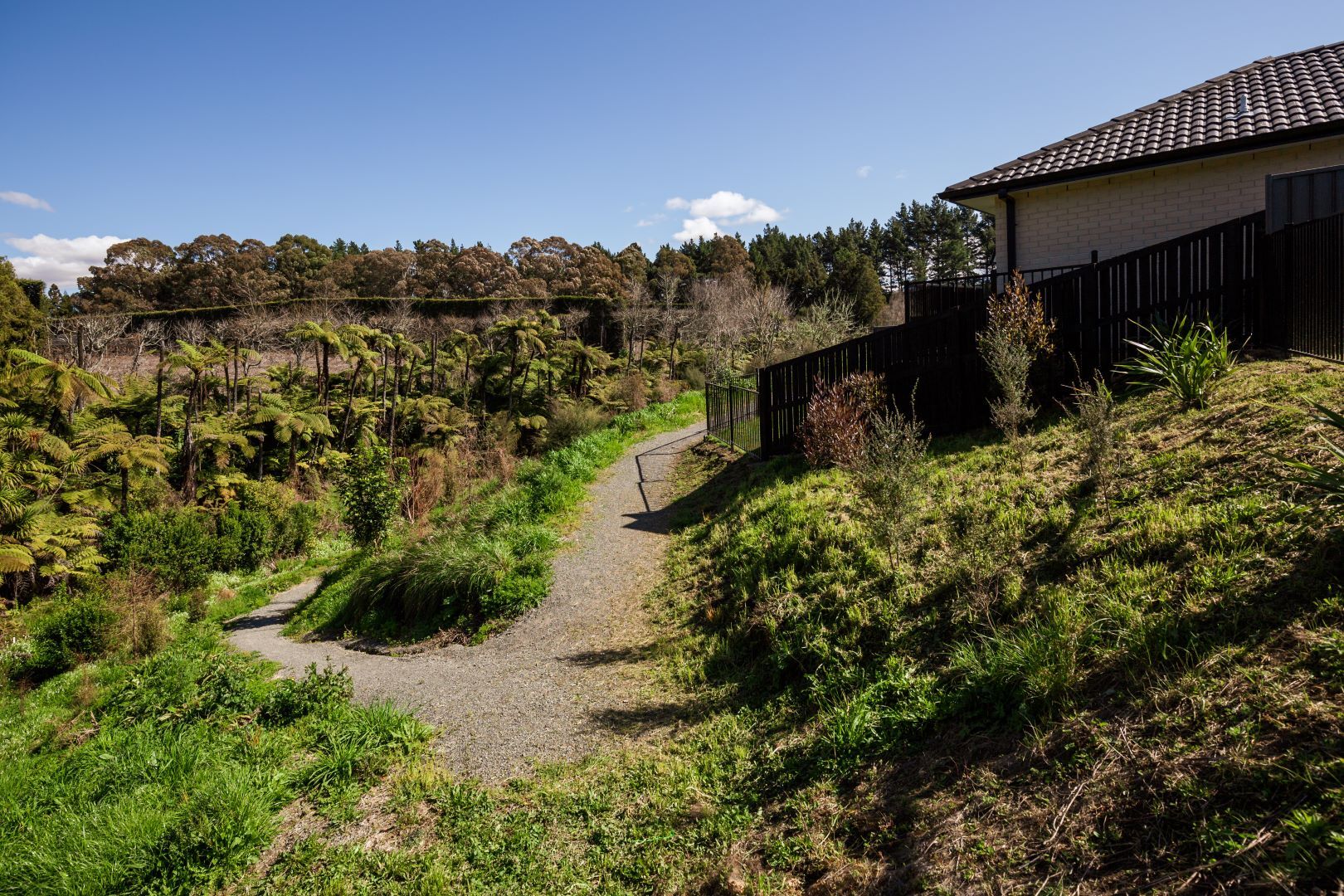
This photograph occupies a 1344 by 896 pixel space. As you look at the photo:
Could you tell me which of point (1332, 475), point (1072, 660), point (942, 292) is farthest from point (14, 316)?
point (1332, 475)

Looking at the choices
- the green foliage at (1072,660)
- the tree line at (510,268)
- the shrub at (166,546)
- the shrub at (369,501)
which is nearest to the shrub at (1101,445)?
the green foliage at (1072,660)

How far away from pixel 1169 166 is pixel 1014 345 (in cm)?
642

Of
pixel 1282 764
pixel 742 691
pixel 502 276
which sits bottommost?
pixel 742 691

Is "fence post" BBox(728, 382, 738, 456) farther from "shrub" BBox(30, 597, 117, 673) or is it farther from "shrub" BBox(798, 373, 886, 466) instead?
"shrub" BBox(30, 597, 117, 673)

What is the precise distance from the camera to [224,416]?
19.8m

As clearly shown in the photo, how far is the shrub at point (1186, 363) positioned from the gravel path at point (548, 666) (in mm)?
5669

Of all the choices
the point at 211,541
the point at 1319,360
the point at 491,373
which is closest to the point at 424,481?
the point at 211,541

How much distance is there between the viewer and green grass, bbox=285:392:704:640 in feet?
28.4

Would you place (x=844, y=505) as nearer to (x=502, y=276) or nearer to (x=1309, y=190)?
(x=1309, y=190)

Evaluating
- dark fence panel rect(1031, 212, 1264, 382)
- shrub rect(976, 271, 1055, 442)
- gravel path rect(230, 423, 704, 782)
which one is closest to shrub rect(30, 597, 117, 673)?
gravel path rect(230, 423, 704, 782)

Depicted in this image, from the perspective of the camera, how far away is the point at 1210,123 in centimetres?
1157

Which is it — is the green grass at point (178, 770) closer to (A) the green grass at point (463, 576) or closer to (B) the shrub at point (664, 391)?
(A) the green grass at point (463, 576)

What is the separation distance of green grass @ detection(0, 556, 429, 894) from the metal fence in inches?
333

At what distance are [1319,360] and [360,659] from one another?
34.8 feet
